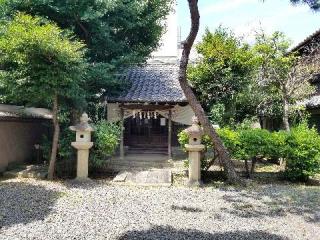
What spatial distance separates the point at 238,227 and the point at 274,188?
4.63 metres

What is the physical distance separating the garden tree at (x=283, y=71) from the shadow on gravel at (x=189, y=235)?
9.59 meters

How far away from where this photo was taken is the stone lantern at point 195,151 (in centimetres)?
1223

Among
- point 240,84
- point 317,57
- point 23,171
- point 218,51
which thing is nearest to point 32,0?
point 23,171

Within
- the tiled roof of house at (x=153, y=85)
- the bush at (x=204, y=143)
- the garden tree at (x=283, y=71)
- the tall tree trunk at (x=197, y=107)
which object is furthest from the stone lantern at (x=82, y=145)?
the garden tree at (x=283, y=71)

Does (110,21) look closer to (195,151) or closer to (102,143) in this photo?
(102,143)

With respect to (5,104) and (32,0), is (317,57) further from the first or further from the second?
(5,104)

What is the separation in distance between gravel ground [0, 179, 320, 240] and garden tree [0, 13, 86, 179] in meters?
2.95

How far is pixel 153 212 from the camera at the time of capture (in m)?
8.71

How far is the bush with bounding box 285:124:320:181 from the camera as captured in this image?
12.4m

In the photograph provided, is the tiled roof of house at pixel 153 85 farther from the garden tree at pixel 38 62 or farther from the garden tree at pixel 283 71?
the garden tree at pixel 38 62

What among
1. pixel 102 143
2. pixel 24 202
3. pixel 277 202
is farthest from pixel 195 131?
pixel 24 202

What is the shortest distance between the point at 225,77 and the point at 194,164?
279 inches

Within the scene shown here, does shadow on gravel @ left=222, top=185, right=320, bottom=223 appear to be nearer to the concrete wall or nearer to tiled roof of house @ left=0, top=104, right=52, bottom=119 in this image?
the concrete wall

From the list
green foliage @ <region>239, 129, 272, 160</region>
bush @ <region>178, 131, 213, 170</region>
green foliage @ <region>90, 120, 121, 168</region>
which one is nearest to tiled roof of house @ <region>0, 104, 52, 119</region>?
green foliage @ <region>90, 120, 121, 168</region>
